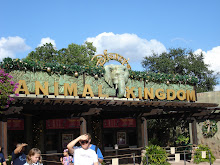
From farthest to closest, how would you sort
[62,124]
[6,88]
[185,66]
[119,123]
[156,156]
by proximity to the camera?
1. [185,66]
2. [119,123]
3. [62,124]
4. [156,156]
5. [6,88]

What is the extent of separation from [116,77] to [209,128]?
7.67 metres

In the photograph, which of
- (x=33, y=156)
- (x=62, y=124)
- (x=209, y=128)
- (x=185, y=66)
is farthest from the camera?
(x=185, y=66)

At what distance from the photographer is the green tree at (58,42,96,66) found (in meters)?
47.5

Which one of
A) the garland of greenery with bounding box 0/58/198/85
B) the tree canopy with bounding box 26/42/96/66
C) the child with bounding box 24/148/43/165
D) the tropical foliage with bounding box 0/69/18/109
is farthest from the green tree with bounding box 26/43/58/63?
the child with bounding box 24/148/43/165

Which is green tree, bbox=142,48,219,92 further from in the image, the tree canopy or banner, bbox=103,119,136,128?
banner, bbox=103,119,136,128

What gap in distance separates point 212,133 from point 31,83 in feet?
42.6

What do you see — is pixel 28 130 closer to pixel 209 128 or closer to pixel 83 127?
pixel 83 127

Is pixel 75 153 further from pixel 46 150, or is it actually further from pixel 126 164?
pixel 126 164

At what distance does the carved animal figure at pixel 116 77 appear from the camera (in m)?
21.6

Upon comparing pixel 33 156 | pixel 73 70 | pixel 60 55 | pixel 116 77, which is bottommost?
pixel 33 156

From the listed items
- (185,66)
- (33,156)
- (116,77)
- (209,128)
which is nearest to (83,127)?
(116,77)

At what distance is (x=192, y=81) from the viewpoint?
26391 mm

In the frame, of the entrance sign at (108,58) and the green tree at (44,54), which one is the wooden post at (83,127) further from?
the green tree at (44,54)

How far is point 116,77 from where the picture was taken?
21703mm
